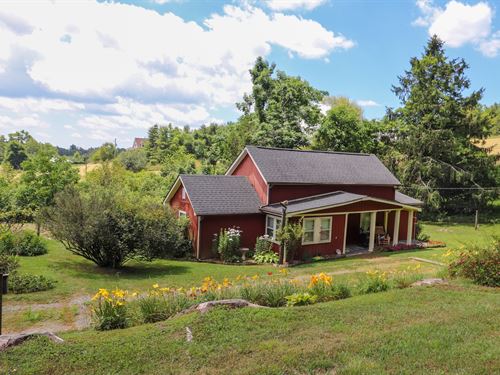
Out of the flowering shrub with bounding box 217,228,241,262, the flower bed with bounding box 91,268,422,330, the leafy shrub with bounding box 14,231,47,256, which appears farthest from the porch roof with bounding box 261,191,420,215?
the leafy shrub with bounding box 14,231,47,256

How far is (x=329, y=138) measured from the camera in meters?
38.8

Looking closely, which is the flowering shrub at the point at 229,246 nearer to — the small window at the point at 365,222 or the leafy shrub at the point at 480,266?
the small window at the point at 365,222

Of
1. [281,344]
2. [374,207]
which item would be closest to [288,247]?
[374,207]

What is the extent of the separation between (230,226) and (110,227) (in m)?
6.82

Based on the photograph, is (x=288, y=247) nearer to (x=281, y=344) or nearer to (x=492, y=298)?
(x=492, y=298)

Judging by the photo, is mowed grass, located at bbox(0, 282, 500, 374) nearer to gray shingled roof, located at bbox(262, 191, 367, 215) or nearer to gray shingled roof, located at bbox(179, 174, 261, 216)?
gray shingled roof, located at bbox(262, 191, 367, 215)

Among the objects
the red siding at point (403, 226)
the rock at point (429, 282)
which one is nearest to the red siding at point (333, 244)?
the red siding at point (403, 226)

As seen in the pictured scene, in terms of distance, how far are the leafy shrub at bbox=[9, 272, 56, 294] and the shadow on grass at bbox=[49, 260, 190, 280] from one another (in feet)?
5.67

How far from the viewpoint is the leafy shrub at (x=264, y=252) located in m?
18.8

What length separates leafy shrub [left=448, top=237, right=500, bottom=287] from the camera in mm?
9914

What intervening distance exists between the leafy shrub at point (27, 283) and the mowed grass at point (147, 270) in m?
0.32

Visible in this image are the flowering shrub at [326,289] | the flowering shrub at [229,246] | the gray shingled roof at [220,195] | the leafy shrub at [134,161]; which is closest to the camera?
the flowering shrub at [326,289]

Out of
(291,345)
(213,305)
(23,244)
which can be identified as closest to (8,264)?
(23,244)

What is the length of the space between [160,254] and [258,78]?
3111 cm
